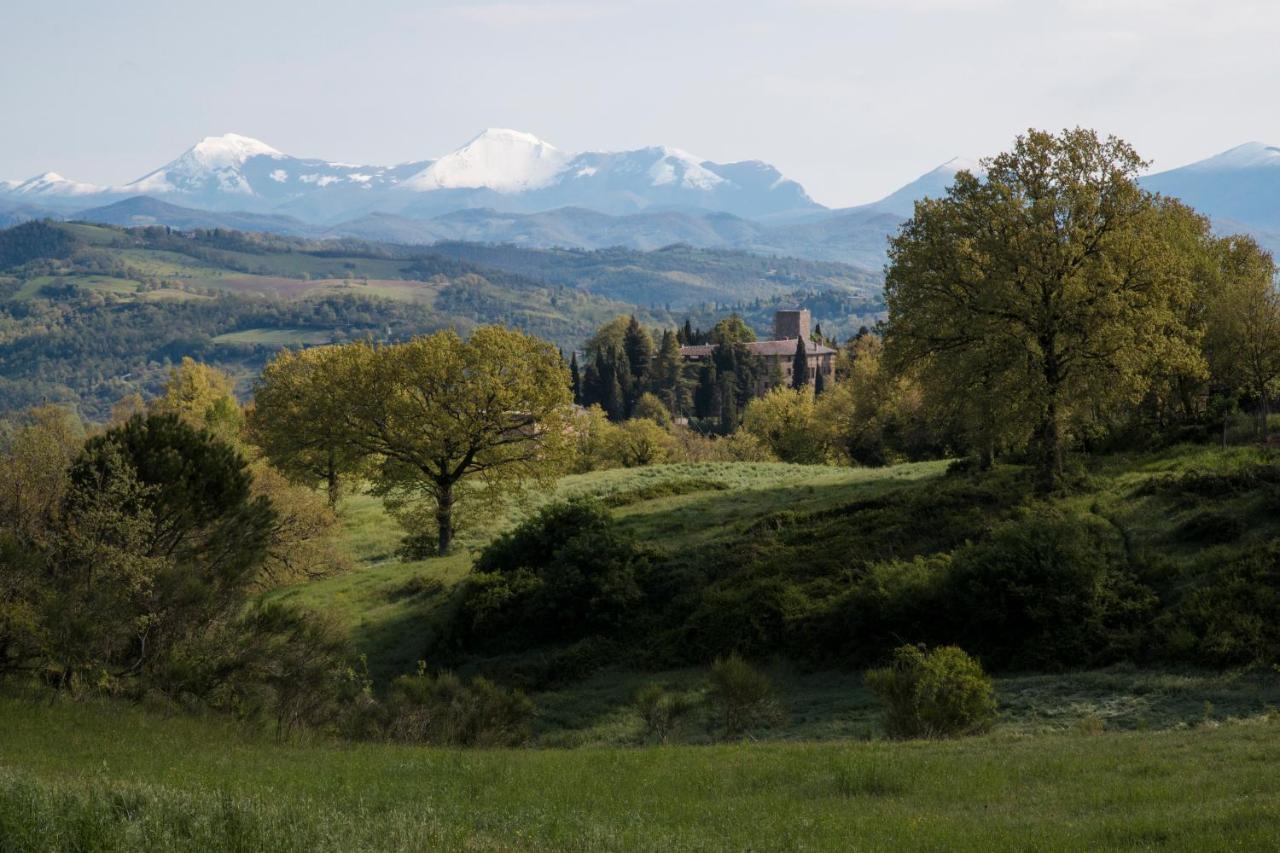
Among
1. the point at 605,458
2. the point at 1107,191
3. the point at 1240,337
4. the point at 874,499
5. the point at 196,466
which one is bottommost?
the point at 605,458

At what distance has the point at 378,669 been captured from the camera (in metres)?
33.9

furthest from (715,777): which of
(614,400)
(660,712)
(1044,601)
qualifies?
(614,400)

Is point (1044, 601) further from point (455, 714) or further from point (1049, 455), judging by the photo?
point (455, 714)

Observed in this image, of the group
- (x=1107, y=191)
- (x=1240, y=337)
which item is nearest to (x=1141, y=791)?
(x=1107, y=191)

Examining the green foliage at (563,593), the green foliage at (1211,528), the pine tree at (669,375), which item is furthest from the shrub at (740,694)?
the pine tree at (669,375)

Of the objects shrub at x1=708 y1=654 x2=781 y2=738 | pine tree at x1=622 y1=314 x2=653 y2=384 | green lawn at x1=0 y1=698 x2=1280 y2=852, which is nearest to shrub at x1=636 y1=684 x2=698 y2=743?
shrub at x1=708 y1=654 x2=781 y2=738

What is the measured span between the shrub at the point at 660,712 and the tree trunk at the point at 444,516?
2640 cm

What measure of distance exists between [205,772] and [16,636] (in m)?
8.70

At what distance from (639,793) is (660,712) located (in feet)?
32.5

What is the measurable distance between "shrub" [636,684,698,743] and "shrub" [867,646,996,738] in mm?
5562

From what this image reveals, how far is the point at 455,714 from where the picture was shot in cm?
2380

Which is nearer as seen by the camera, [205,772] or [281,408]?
[205,772]

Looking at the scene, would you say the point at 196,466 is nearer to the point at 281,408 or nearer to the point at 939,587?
the point at 939,587

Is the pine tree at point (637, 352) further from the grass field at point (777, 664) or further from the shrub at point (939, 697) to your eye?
Result: the shrub at point (939, 697)
